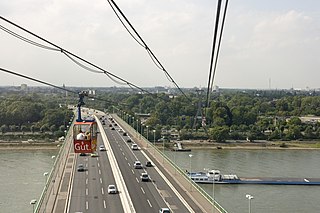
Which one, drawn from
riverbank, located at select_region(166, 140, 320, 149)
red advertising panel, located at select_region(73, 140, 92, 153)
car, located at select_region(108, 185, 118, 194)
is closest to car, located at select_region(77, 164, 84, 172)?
car, located at select_region(108, 185, 118, 194)

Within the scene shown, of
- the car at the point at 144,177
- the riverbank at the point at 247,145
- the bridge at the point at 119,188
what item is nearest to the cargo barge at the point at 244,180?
the bridge at the point at 119,188

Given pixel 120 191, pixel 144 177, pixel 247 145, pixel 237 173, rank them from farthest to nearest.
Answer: pixel 247 145 < pixel 237 173 < pixel 144 177 < pixel 120 191

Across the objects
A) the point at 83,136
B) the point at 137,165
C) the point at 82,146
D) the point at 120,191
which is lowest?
the point at 120,191

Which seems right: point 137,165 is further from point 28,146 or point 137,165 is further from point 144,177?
point 28,146

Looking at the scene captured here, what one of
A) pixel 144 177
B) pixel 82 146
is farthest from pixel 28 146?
pixel 82 146

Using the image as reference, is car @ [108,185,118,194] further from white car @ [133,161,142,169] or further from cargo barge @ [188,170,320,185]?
cargo barge @ [188,170,320,185]

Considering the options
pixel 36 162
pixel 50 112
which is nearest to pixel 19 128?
pixel 50 112
